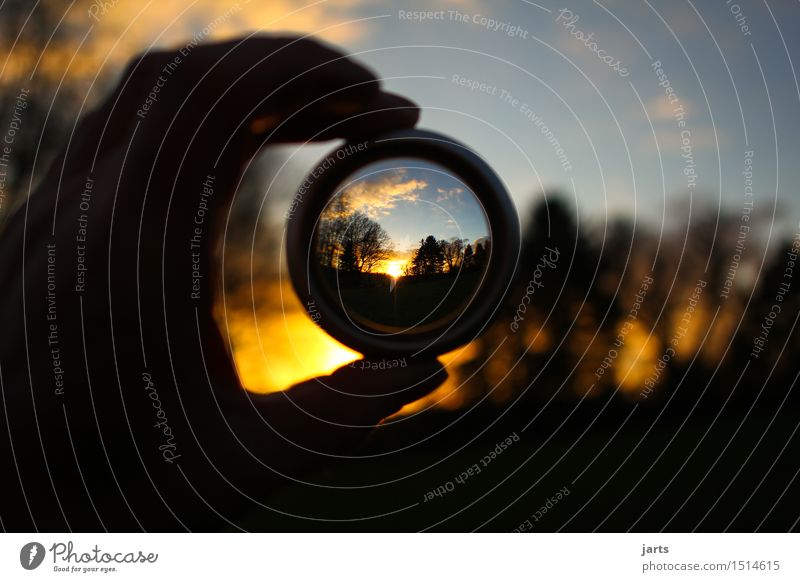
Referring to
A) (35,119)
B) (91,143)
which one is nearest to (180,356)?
(91,143)

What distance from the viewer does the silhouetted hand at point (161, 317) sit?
1.83m

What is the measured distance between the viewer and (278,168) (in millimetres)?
2410

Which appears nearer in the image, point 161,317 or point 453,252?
point 161,317

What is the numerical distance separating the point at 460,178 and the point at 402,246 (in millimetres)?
376

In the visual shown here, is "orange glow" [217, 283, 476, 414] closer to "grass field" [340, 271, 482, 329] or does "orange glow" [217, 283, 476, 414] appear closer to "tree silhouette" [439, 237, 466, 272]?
"grass field" [340, 271, 482, 329]

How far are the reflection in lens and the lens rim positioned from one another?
0.04 m

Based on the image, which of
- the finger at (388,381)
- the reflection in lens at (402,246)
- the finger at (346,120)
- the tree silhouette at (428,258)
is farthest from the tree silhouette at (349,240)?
the finger at (388,381)

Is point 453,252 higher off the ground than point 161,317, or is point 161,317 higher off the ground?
point 453,252

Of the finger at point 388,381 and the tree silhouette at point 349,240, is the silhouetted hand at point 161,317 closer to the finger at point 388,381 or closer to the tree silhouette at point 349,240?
the finger at point 388,381

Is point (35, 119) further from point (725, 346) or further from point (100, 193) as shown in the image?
point (725, 346)
